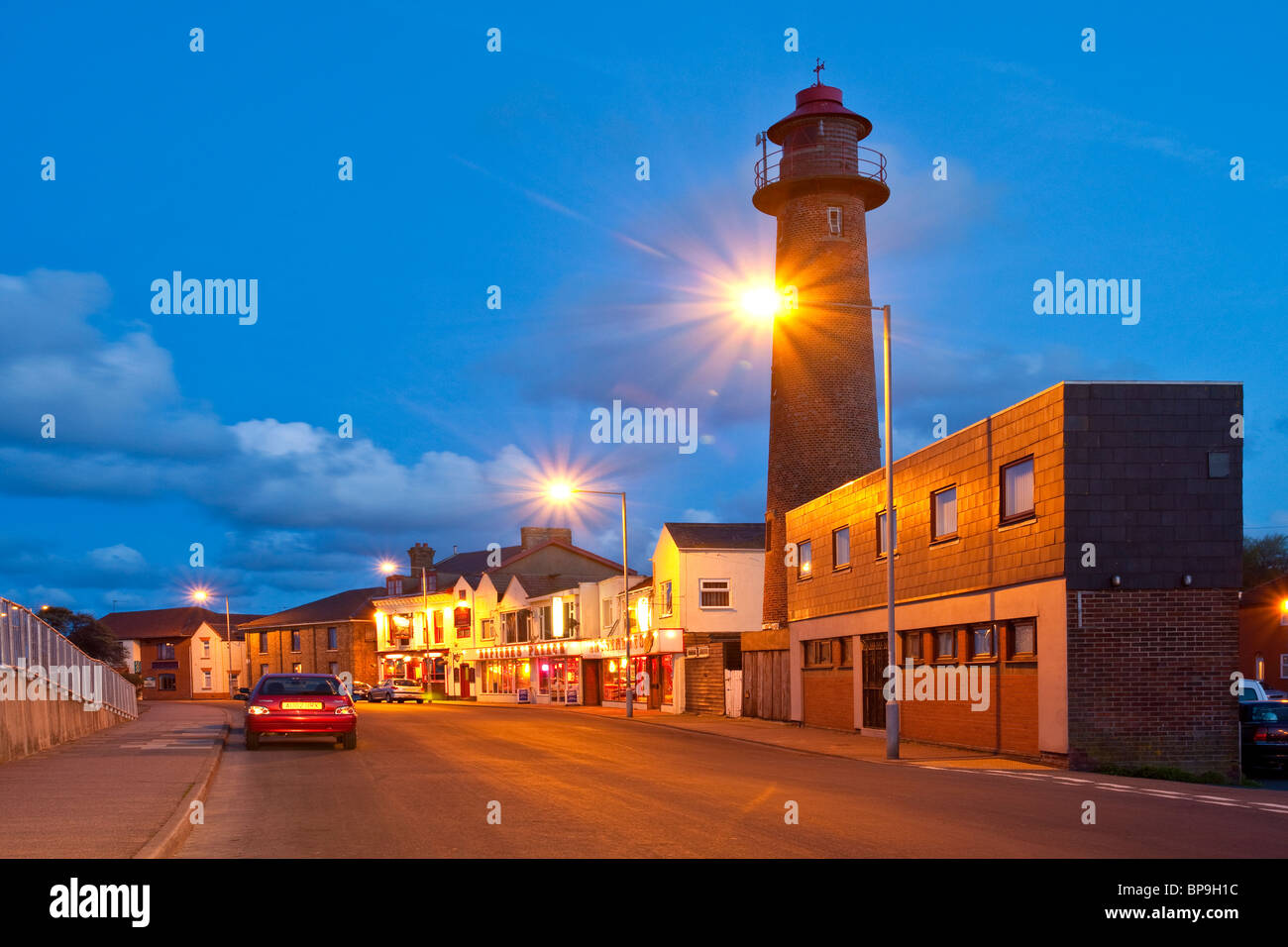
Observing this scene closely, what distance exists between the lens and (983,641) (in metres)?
24.3

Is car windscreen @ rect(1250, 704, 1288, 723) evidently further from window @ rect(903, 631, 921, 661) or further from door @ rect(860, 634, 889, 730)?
door @ rect(860, 634, 889, 730)

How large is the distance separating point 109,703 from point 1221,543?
32201mm

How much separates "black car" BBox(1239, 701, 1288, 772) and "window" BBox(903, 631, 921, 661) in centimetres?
721

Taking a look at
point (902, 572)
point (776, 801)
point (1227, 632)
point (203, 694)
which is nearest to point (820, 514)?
point (902, 572)

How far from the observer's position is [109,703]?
38.5 metres

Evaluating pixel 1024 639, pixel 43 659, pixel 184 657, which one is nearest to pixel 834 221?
pixel 1024 639

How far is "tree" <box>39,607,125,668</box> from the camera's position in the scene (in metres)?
78.9

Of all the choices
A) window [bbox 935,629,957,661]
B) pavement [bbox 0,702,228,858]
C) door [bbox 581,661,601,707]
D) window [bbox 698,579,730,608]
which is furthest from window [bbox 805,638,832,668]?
door [bbox 581,661,601,707]

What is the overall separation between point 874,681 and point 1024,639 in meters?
7.91

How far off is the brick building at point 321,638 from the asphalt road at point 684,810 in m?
75.1

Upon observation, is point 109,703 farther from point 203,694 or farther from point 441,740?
point 203,694

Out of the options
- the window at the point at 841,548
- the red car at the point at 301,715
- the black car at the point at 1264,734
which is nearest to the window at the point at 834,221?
the window at the point at 841,548

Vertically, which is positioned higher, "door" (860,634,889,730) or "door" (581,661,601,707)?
"door" (860,634,889,730)

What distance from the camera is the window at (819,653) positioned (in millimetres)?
33812
